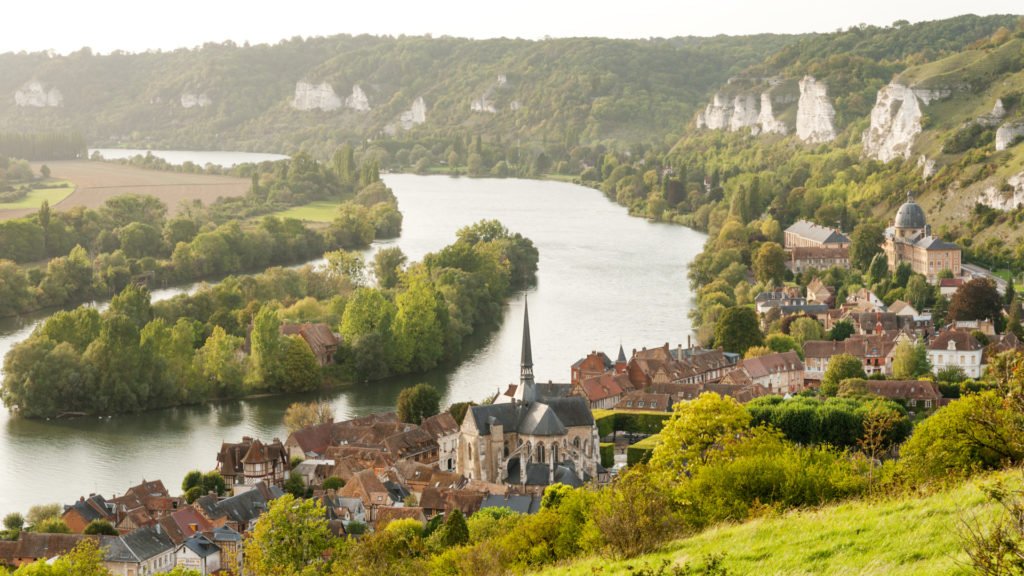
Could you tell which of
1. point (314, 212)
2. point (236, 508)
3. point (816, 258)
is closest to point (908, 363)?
point (236, 508)

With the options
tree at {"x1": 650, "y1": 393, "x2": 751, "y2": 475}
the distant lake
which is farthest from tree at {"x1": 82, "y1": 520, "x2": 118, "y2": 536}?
the distant lake

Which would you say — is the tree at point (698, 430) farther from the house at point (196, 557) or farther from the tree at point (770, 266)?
the tree at point (770, 266)

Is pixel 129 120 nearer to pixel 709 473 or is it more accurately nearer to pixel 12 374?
pixel 12 374

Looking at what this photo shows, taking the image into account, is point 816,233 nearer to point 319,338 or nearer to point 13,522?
point 319,338

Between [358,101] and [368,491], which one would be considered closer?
[368,491]

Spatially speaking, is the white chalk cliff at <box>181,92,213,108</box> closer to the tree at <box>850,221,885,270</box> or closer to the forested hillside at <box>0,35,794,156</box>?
the forested hillside at <box>0,35,794,156</box>

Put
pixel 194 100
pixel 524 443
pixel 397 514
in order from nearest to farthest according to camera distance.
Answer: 1. pixel 397 514
2. pixel 524 443
3. pixel 194 100
